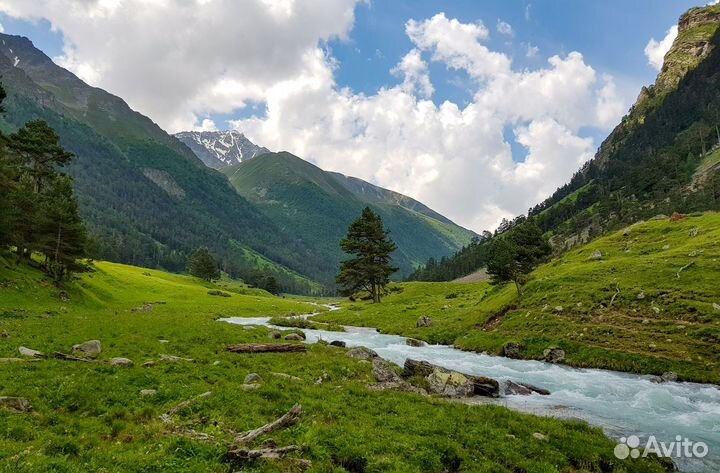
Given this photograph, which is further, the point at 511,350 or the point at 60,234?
the point at 60,234

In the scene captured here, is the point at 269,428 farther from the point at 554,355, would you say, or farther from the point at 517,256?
the point at 517,256

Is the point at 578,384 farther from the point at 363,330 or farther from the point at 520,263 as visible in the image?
the point at 520,263

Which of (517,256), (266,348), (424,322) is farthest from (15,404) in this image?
(517,256)

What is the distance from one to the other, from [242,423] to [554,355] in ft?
97.9

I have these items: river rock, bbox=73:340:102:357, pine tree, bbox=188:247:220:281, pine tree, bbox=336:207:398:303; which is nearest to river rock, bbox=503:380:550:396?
river rock, bbox=73:340:102:357

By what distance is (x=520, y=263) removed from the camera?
70.5 m

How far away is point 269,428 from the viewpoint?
15820 mm

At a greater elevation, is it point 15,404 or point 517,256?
point 517,256

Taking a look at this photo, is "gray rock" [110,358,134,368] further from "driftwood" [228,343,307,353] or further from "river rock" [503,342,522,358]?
"river rock" [503,342,522,358]

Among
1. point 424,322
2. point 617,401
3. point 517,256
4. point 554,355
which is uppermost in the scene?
point 517,256

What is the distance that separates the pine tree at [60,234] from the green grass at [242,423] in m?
38.2

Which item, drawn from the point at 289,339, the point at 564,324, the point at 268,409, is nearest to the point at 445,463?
the point at 268,409

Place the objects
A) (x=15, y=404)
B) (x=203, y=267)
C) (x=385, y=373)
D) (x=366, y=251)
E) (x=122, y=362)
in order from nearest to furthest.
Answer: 1. (x=15, y=404)
2. (x=122, y=362)
3. (x=385, y=373)
4. (x=366, y=251)
5. (x=203, y=267)

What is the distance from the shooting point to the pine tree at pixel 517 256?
62.2 metres
